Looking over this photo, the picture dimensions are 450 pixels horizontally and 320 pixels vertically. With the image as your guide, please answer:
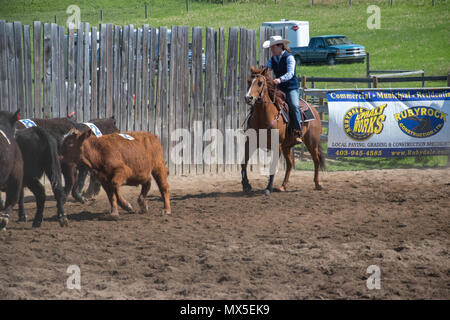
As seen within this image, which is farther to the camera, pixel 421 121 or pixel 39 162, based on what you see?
pixel 421 121

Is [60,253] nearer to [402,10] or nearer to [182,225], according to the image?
[182,225]

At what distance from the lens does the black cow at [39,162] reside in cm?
861

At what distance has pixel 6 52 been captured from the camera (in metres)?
11.8

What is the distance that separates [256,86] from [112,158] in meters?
2.91

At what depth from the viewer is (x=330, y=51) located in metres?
34.8

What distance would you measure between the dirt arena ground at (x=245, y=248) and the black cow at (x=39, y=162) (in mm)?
303

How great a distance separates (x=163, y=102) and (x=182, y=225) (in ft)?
14.6

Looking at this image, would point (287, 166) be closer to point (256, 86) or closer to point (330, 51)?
point (256, 86)

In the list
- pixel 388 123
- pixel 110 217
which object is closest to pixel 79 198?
pixel 110 217

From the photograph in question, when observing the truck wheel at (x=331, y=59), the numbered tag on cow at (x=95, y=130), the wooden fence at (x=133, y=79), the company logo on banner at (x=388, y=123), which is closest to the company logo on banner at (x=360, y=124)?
the company logo on banner at (x=388, y=123)

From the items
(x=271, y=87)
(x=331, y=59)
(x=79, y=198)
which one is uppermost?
(x=331, y=59)

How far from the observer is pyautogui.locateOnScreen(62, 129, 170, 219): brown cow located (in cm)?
885

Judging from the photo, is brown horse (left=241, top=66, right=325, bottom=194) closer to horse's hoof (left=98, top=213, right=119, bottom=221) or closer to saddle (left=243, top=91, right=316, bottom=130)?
saddle (left=243, top=91, right=316, bottom=130)

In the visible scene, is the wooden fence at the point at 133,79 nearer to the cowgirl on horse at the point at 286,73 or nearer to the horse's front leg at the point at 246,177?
the cowgirl on horse at the point at 286,73
